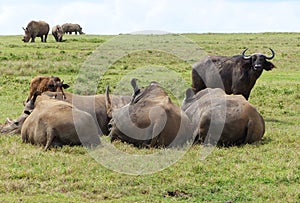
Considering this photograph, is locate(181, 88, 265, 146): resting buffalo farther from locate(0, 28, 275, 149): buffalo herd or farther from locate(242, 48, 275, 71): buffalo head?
locate(242, 48, 275, 71): buffalo head

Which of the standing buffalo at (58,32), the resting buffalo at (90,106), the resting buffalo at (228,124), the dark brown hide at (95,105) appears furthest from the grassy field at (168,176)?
the standing buffalo at (58,32)

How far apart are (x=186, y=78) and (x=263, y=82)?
3128mm

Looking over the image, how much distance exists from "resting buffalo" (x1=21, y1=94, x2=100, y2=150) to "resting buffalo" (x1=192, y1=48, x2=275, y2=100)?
721 cm

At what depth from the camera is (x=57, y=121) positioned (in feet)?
33.3

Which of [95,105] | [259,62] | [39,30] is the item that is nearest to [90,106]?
[95,105]

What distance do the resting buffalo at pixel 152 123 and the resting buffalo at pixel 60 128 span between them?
701 mm

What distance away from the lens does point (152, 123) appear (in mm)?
10391

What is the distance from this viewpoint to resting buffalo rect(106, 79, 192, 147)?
10.3 m

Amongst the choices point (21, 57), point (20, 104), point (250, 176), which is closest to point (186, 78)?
point (20, 104)

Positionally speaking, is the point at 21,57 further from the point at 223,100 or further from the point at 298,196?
the point at 298,196

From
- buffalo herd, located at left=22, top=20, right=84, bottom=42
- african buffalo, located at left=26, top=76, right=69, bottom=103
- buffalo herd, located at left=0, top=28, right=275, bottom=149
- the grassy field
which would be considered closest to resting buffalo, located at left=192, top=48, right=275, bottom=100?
the grassy field

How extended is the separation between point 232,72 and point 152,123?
716 cm

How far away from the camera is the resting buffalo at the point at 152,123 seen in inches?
407

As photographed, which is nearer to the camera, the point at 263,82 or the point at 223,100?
the point at 223,100
